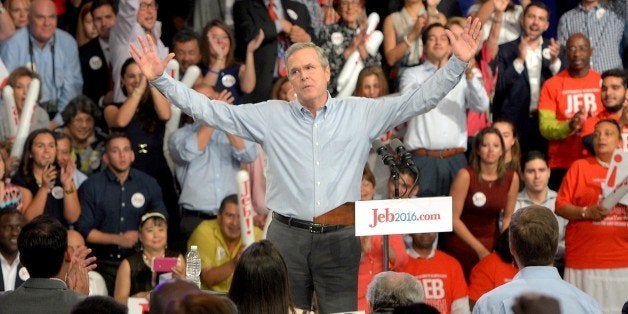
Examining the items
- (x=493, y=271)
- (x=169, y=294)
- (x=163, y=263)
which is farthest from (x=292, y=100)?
(x=169, y=294)

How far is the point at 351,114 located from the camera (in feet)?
17.9

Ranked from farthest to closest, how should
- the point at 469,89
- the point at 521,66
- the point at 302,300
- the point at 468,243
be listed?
the point at 521,66
the point at 469,89
the point at 468,243
the point at 302,300

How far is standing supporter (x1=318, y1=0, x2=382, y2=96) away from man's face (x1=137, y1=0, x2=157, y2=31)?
128cm

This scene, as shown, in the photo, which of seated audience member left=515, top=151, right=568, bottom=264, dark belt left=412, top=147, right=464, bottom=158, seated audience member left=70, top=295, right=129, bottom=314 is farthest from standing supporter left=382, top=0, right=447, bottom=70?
seated audience member left=70, top=295, right=129, bottom=314

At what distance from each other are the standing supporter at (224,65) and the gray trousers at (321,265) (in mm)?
3997

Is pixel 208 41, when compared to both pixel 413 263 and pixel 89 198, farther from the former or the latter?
pixel 413 263

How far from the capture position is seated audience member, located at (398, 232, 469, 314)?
782 centimetres

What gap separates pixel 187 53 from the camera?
9.30 meters

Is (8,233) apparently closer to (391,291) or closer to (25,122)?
(25,122)

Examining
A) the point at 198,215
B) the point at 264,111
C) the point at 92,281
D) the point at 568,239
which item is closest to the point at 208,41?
the point at 198,215

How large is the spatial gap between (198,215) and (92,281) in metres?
1.08

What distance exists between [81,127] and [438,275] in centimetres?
279

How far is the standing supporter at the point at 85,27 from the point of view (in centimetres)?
990

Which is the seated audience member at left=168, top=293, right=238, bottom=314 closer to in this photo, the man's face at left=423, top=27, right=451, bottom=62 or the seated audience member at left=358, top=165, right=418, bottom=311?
the seated audience member at left=358, top=165, right=418, bottom=311
